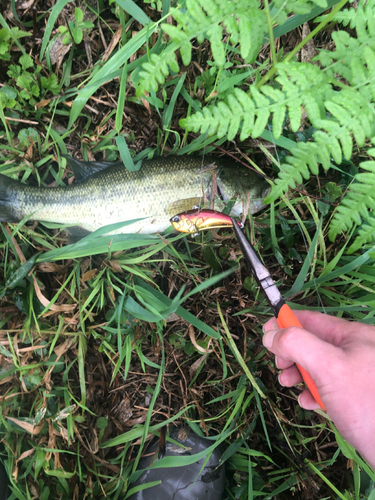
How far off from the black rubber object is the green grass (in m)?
0.13

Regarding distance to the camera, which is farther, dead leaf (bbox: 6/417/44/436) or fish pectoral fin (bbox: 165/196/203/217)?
fish pectoral fin (bbox: 165/196/203/217)

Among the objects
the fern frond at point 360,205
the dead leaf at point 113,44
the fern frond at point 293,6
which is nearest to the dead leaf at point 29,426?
the fern frond at point 360,205

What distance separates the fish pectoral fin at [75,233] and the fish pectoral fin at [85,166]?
0.46 m

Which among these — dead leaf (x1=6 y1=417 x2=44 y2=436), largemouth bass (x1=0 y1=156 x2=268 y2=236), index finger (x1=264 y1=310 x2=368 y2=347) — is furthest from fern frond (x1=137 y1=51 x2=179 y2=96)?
dead leaf (x1=6 y1=417 x2=44 y2=436)

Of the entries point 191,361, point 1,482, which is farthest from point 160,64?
point 1,482

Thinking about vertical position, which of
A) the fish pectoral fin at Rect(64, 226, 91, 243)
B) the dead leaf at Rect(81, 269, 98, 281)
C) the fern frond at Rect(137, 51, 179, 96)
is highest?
the fern frond at Rect(137, 51, 179, 96)

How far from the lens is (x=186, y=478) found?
2.77 meters

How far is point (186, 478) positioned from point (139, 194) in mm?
2575

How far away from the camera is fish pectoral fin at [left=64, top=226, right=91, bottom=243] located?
111 inches

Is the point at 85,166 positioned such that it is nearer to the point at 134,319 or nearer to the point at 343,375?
the point at 134,319

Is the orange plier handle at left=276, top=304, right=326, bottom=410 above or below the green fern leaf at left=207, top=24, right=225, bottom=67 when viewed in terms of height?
below

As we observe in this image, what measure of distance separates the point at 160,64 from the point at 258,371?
2.50 meters

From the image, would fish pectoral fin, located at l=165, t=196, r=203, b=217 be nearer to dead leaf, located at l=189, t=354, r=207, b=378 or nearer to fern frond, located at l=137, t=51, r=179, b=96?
fern frond, located at l=137, t=51, r=179, b=96

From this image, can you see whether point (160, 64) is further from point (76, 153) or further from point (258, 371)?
point (258, 371)
